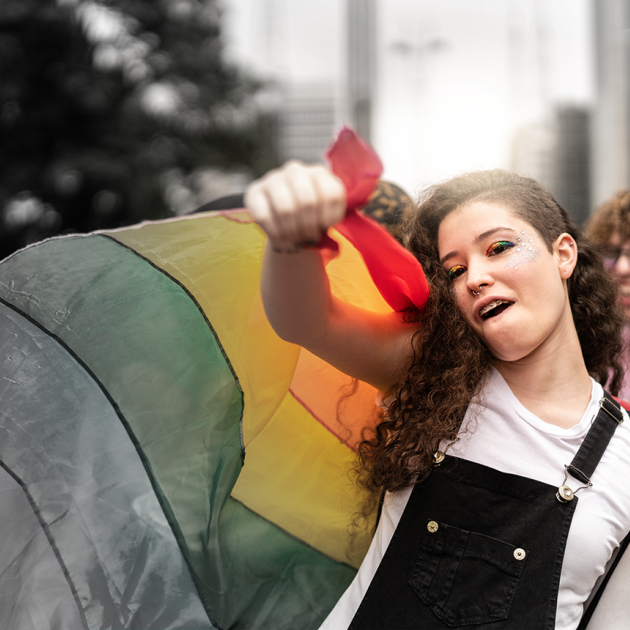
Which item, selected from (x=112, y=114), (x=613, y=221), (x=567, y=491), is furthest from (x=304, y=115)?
(x=567, y=491)

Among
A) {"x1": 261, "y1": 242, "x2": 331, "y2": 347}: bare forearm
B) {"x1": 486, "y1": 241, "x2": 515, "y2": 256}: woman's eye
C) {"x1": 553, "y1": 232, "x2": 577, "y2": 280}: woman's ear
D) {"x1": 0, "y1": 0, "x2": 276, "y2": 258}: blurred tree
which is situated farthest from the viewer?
{"x1": 0, "y1": 0, "x2": 276, "y2": 258}: blurred tree

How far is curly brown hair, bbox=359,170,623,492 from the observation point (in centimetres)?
116

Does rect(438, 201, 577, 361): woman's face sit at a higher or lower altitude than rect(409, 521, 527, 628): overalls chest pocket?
higher

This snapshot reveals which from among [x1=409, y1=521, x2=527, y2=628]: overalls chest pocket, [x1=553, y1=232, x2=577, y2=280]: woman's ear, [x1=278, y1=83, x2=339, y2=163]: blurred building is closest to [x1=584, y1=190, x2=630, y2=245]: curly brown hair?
[x1=553, y1=232, x2=577, y2=280]: woman's ear

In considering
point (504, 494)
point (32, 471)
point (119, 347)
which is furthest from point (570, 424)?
point (32, 471)

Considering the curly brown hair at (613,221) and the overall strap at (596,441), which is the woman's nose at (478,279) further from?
the curly brown hair at (613,221)

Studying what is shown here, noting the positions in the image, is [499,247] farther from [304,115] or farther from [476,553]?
[304,115]

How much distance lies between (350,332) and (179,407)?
0.36 meters

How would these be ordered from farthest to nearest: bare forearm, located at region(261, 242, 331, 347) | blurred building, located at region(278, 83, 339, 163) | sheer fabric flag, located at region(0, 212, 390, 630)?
blurred building, located at region(278, 83, 339, 163)
sheer fabric flag, located at region(0, 212, 390, 630)
bare forearm, located at region(261, 242, 331, 347)

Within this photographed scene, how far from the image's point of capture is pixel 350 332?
1.06 meters

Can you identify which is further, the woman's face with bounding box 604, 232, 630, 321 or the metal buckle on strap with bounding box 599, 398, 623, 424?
the woman's face with bounding box 604, 232, 630, 321

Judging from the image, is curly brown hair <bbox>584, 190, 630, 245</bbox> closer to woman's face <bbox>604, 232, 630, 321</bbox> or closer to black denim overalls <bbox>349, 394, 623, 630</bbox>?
woman's face <bbox>604, 232, 630, 321</bbox>

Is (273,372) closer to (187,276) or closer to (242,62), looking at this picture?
(187,276)

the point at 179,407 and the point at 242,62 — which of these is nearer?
the point at 179,407
